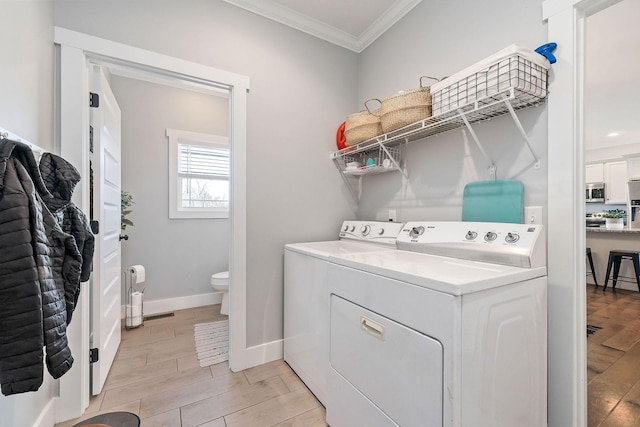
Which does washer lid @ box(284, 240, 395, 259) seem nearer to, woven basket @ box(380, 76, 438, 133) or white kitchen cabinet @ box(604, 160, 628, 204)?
woven basket @ box(380, 76, 438, 133)

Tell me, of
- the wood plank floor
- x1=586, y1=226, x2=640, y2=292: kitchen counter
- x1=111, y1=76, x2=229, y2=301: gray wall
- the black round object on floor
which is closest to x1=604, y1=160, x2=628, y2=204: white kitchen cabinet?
x1=586, y1=226, x2=640, y2=292: kitchen counter

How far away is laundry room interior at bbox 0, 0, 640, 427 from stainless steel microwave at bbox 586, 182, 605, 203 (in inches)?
172

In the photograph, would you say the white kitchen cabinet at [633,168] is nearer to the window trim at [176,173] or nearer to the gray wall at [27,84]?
the window trim at [176,173]

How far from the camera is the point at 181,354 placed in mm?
2193

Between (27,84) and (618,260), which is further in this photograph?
(618,260)

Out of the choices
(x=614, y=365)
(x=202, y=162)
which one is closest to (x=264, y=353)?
(x=202, y=162)

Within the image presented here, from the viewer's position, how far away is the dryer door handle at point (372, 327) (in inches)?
44.3

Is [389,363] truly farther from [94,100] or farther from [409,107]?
[94,100]

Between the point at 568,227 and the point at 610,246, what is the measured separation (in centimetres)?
486

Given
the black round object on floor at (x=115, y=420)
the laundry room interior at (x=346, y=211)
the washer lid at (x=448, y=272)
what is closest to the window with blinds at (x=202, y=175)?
the laundry room interior at (x=346, y=211)

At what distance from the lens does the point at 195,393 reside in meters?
1.73

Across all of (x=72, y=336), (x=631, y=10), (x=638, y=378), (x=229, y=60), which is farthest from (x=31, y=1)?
(x=638, y=378)

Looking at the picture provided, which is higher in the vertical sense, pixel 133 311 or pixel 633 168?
pixel 633 168

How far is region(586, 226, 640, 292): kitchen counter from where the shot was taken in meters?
4.27
